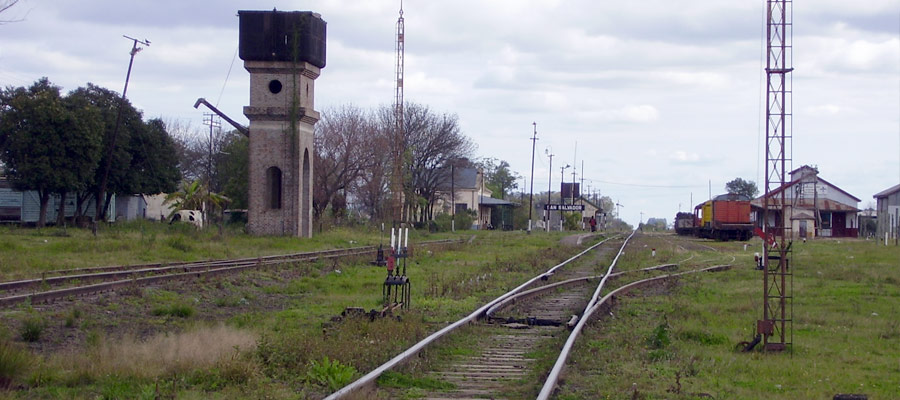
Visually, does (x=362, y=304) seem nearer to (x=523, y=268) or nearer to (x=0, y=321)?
(x=0, y=321)

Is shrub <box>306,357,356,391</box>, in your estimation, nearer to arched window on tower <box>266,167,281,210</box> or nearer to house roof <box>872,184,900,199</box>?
arched window on tower <box>266,167,281,210</box>

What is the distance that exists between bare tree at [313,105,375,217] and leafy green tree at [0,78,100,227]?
61.4 feet

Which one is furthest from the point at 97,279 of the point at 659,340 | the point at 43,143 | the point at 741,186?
the point at 741,186

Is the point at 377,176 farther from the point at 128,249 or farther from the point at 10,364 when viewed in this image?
the point at 10,364

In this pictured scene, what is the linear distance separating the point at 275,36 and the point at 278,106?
10.7ft

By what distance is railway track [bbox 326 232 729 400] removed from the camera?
344 inches

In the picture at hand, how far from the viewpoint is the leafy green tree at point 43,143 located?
50031 mm

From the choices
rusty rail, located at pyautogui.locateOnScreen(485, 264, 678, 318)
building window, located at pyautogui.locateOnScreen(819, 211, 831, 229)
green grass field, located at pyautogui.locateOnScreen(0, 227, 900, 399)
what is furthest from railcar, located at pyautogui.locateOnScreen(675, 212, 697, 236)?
green grass field, located at pyautogui.locateOnScreen(0, 227, 900, 399)

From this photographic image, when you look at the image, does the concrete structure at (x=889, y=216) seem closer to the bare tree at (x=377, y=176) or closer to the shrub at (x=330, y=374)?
the bare tree at (x=377, y=176)

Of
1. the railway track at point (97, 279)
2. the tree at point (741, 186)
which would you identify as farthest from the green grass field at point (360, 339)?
the tree at point (741, 186)

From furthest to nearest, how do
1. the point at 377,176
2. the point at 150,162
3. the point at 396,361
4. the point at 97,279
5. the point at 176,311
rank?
the point at 377,176, the point at 150,162, the point at 97,279, the point at 176,311, the point at 396,361

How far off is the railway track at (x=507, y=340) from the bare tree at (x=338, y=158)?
46392 millimetres

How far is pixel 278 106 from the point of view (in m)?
41.1

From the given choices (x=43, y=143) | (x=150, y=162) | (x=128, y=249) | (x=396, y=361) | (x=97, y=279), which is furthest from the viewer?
(x=150, y=162)
